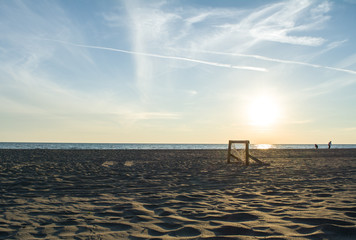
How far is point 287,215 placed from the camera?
14.4 feet

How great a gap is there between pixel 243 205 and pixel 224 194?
1.21 metres

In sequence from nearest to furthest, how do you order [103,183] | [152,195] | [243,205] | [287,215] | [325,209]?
[287,215] → [325,209] → [243,205] → [152,195] → [103,183]

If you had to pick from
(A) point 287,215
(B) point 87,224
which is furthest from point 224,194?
(B) point 87,224

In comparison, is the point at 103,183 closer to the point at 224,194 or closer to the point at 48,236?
the point at 224,194

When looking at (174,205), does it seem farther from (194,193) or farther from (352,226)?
(352,226)

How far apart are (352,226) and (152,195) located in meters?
4.11

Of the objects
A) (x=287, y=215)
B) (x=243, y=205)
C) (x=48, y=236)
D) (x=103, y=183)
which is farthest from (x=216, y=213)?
(x=103, y=183)

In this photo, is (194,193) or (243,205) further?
(194,193)

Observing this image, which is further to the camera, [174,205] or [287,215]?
[174,205]

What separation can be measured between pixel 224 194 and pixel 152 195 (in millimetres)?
1774

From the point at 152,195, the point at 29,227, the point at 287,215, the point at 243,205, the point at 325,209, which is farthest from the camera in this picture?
the point at 152,195

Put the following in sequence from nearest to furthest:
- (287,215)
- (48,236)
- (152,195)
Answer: (48,236)
(287,215)
(152,195)

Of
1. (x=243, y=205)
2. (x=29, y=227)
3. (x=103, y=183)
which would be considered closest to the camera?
(x=29, y=227)

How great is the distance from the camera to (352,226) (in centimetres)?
372
